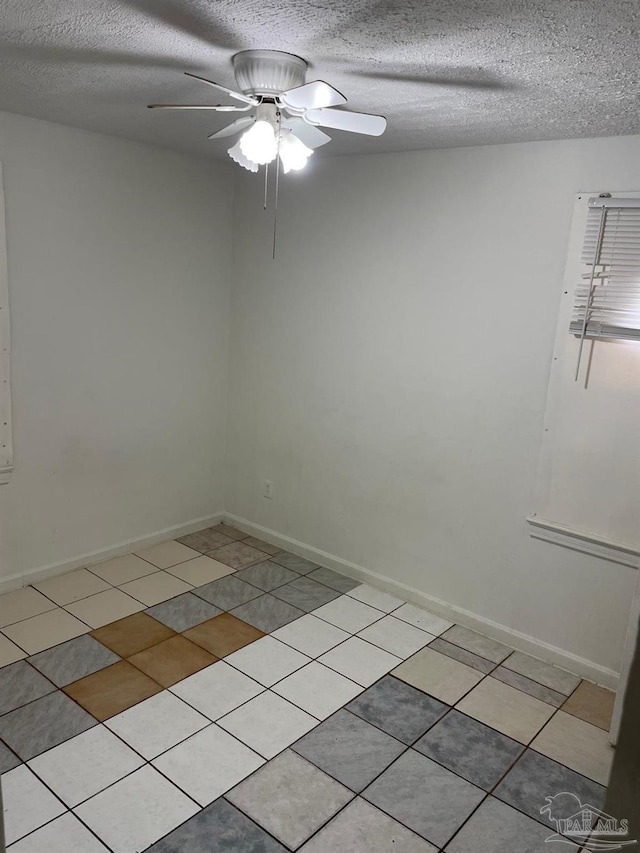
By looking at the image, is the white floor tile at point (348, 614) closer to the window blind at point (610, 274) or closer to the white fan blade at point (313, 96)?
the window blind at point (610, 274)

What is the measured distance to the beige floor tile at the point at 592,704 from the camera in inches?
104

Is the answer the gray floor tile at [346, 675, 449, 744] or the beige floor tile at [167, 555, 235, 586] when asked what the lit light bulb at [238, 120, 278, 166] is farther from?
the beige floor tile at [167, 555, 235, 586]

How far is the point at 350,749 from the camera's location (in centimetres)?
237

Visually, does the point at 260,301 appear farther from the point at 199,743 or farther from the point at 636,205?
the point at 199,743

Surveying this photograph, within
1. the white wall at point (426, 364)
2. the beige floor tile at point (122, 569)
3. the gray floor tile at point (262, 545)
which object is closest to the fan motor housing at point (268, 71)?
the white wall at point (426, 364)

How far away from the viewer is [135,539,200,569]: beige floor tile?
379 centimetres

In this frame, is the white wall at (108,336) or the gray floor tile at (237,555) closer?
the white wall at (108,336)

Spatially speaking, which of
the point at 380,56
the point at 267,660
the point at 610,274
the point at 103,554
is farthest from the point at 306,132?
the point at 103,554

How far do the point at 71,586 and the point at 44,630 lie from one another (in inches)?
17.6

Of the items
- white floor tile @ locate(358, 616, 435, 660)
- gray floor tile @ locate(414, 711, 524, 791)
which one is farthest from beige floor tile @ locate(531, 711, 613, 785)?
white floor tile @ locate(358, 616, 435, 660)

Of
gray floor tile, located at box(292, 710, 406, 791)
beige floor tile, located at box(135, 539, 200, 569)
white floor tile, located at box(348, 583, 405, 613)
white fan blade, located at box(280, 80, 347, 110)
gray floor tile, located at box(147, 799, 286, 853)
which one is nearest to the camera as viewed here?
white fan blade, located at box(280, 80, 347, 110)

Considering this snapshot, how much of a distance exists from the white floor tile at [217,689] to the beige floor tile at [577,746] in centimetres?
118

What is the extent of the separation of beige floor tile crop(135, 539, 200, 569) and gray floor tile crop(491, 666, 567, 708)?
1922 millimetres

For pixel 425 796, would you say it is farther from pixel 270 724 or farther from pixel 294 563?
pixel 294 563
